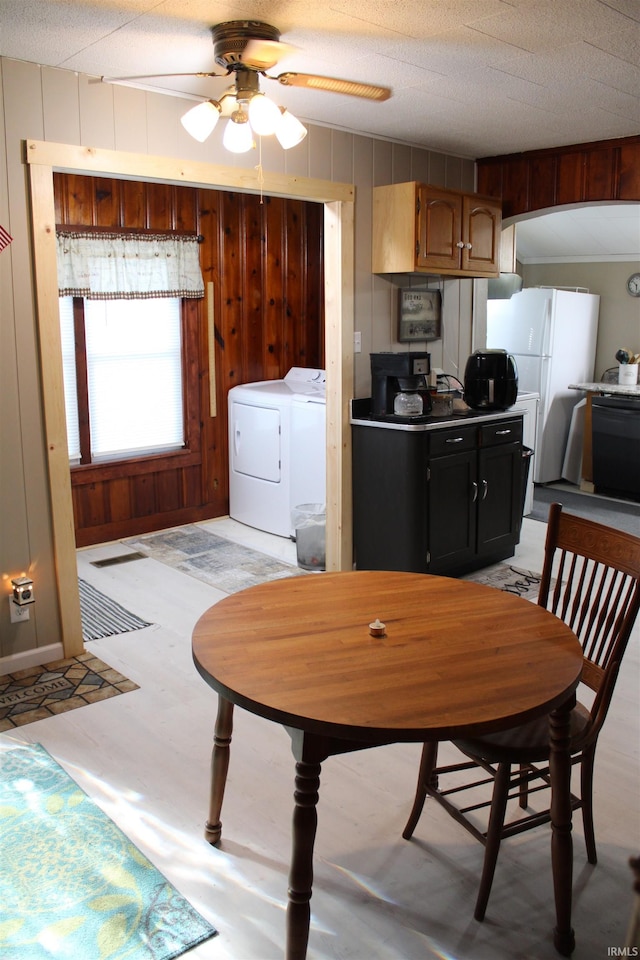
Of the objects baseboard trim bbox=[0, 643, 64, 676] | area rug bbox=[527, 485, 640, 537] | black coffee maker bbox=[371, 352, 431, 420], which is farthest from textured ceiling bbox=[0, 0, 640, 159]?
area rug bbox=[527, 485, 640, 537]

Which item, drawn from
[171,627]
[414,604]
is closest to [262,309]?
[171,627]

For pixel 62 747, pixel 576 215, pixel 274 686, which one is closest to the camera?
pixel 274 686

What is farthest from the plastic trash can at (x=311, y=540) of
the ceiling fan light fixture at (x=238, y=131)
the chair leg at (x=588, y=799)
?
the chair leg at (x=588, y=799)

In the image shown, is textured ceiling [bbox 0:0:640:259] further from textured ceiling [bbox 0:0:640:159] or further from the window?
the window

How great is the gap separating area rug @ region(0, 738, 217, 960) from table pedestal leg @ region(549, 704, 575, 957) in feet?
2.74

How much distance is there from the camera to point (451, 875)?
2.27 meters

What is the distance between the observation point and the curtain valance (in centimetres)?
495

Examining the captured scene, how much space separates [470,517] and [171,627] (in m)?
1.72

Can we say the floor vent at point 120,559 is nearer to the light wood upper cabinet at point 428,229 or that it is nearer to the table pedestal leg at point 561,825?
the light wood upper cabinet at point 428,229

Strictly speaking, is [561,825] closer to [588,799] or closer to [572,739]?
[572,739]

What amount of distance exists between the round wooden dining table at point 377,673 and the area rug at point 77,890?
0.27 meters

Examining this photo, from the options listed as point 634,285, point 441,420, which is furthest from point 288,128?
point 634,285

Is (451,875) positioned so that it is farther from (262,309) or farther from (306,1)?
(262,309)

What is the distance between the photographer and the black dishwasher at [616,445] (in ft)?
21.4
